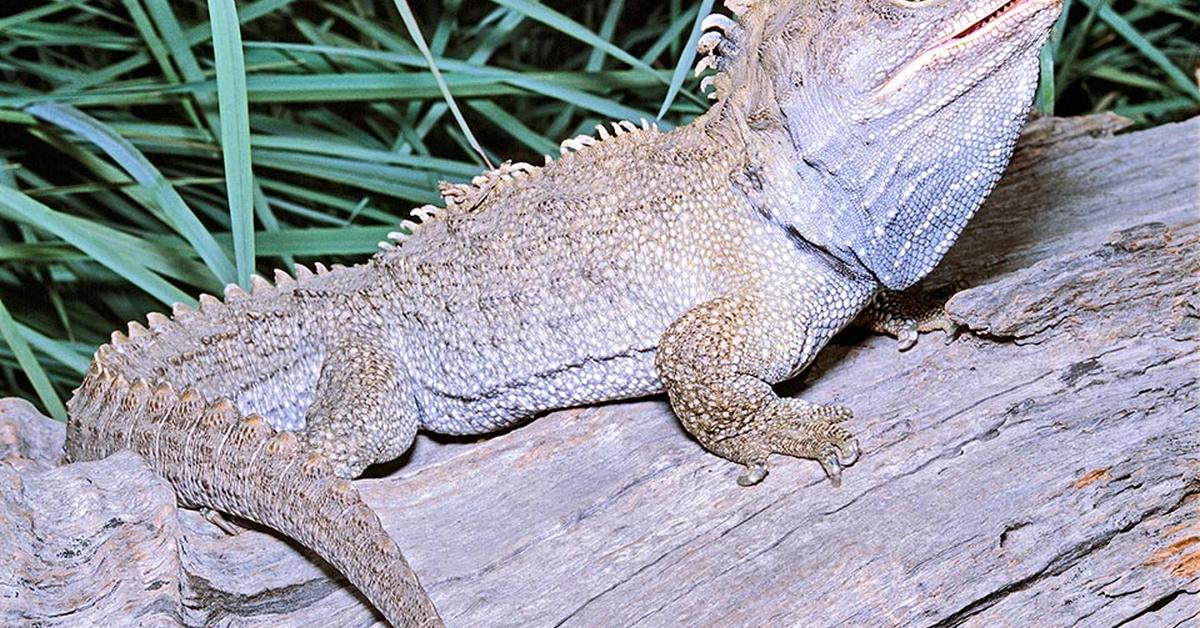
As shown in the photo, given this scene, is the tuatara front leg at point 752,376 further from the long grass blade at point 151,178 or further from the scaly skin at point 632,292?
the long grass blade at point 151,178

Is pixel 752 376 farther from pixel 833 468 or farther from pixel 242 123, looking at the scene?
pixel 242 123

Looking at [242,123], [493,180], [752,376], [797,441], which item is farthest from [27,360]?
[797,441]

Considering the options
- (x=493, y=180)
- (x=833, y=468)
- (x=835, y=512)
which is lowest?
(x=835, y=512)

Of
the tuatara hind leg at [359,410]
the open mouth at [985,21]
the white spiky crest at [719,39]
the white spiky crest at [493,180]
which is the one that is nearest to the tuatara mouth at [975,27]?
the open mouth at [985,21]

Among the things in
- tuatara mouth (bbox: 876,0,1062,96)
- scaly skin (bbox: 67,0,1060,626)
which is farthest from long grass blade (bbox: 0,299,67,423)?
tuatara mouth (bbox: 876,0,1062,96)

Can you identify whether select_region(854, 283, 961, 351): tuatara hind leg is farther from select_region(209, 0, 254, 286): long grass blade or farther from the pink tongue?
select_region(209, 0, 254, 286): long grass blade

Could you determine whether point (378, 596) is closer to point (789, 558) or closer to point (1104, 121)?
point (789, 558)
